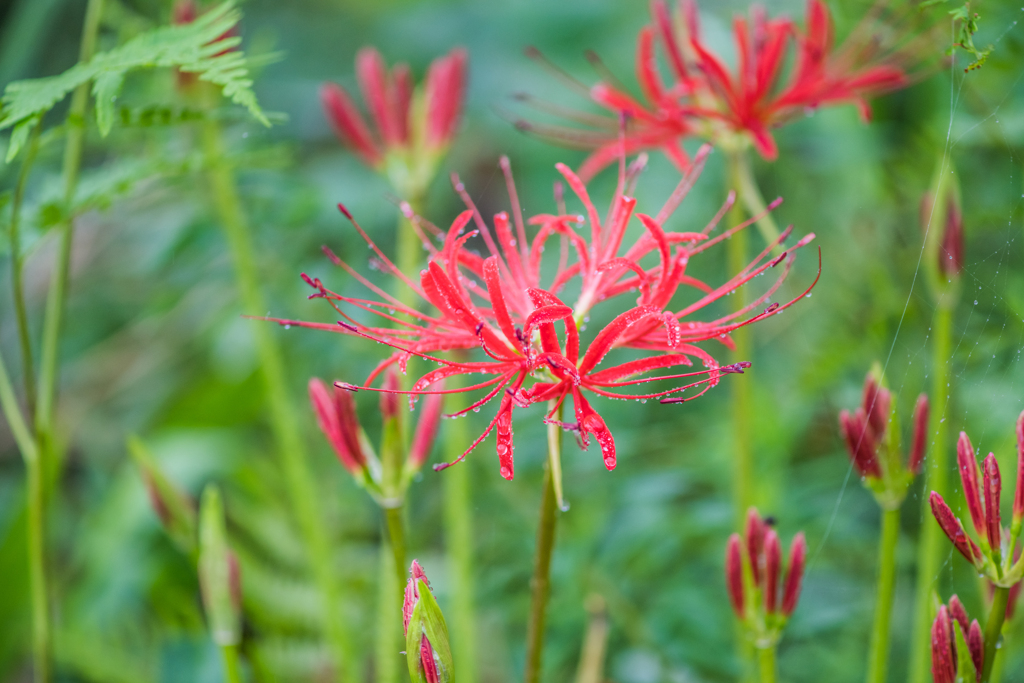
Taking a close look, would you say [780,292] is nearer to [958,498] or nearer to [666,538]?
[666,538]

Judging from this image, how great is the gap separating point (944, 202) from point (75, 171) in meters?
0.66

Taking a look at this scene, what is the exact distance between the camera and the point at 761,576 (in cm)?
53

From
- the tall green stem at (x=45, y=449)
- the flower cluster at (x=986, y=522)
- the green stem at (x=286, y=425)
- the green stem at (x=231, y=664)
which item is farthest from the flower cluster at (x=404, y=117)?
the flower cluster at (x=986, y=522)

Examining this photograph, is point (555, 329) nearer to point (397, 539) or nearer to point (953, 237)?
point (397, 539)

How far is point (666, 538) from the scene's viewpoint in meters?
1.00

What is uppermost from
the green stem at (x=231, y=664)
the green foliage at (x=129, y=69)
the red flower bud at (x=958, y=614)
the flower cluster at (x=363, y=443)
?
the green foliage at (x=129, y=69)

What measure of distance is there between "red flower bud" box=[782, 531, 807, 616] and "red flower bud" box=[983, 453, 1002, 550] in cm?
11

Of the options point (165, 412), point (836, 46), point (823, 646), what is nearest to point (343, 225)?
point (165, 412)

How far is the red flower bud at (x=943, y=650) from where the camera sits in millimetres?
425

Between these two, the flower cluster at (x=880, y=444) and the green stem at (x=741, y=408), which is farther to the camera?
the green stem at (x=741, y=408)

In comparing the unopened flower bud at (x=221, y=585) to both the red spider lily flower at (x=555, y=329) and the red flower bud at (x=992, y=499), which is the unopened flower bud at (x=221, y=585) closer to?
the red spider lily flower at (x=555, y=329)

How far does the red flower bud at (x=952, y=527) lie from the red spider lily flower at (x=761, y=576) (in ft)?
0.30

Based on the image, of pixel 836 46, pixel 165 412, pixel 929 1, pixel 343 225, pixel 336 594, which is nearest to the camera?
pixel 929 1

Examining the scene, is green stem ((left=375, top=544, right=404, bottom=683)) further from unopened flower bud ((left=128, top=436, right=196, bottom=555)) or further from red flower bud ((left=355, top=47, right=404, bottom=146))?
red flower bud ((left=355, top=47, right=404, bottom=146))
